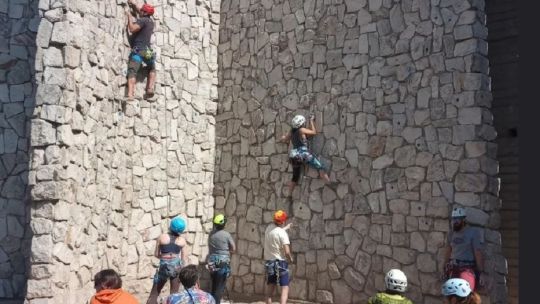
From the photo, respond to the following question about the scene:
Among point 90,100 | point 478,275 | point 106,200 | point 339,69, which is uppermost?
point 339,69

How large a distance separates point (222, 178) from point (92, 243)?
3799mm

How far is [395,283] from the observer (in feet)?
18.1

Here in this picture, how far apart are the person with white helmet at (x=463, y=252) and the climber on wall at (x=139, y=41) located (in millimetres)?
6204

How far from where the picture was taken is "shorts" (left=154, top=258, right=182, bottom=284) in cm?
972

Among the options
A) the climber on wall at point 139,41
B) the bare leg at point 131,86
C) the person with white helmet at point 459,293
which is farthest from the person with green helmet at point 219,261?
the person with white helmet at point 459,293

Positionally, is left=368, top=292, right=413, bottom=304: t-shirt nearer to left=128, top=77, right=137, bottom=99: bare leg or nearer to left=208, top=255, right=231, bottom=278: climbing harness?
left=208, top=255, right=231, bottom=278: climbing harness

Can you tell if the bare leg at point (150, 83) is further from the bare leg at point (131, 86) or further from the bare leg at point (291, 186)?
the bare leg at point (291, 186)

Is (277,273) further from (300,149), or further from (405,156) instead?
(405,156)

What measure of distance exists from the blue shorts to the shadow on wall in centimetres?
418

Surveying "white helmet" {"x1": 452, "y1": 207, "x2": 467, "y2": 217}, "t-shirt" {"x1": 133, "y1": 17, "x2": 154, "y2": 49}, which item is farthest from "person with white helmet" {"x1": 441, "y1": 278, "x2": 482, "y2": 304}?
"t-shirt" {"x1": 133, "y1": 17, "x2": 154, "y2": 49}

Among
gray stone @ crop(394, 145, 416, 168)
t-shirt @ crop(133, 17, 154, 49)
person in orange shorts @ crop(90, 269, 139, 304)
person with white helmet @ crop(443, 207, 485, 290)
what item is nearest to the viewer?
person in orange shorts @ crop(90, 269, 139, 304)

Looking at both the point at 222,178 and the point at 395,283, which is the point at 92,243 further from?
the point at 395,283

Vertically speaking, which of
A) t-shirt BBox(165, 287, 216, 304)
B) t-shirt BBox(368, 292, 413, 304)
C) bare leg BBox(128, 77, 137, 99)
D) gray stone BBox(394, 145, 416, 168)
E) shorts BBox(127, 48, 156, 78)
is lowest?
t-shirt BBox(165, 287, 216, 304)

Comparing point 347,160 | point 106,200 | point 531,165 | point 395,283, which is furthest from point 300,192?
point 531,165
